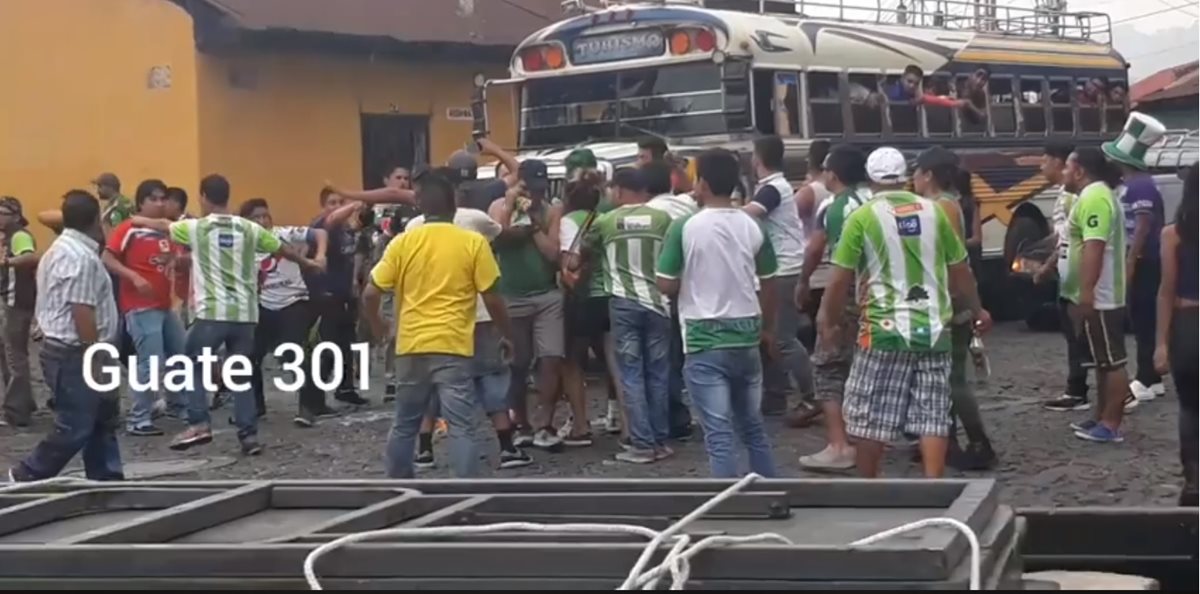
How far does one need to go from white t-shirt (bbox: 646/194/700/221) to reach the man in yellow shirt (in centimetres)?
160

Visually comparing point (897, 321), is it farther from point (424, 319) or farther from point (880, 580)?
point (880, 580)

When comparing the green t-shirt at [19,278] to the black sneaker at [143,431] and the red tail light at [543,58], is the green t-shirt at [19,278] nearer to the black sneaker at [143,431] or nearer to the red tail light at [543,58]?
the black sneaker at [143,431]

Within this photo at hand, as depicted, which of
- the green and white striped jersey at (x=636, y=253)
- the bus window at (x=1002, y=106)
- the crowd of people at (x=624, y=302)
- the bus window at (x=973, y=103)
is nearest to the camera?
the crowd of people at (x=624, y=302)

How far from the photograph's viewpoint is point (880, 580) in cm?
272

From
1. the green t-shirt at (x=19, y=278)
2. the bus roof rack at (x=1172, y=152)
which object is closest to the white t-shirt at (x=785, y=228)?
the green t-shirt at (x=19, y=278)

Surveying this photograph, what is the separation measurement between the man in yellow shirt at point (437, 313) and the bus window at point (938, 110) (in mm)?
8725

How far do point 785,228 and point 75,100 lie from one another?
13769mm

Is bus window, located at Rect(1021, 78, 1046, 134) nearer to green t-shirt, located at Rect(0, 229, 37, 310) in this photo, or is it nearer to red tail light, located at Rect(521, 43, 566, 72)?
red tail light, located at Rect(521, 43, 566, 72)

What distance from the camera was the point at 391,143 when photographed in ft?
73.8

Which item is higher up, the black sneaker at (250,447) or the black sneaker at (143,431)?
the black sneaker at (143,431)

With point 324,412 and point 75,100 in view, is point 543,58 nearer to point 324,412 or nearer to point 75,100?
point 324,412

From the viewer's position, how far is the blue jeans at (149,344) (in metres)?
10.8

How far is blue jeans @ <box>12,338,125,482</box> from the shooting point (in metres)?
8.25

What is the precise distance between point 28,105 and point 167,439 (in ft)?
38.5
